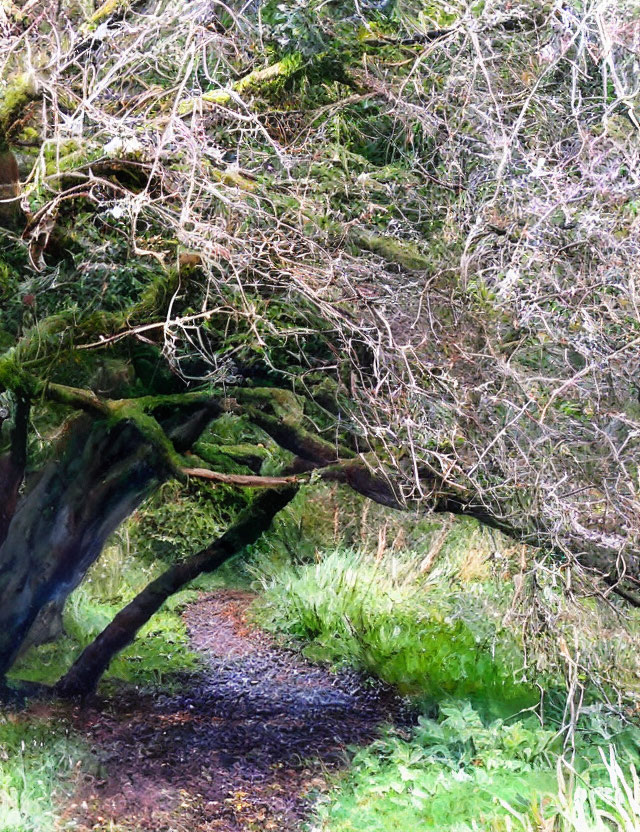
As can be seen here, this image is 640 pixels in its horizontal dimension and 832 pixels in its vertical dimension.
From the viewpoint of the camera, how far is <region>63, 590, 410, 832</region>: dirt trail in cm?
485

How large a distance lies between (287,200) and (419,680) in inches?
173

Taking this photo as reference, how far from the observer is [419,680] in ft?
22.0

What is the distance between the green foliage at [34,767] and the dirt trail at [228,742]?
14 cm

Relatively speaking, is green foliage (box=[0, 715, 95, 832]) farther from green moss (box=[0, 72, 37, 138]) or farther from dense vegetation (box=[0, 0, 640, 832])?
green moss (box=[0, 72, 37, 138])

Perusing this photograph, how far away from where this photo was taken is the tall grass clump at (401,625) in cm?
645

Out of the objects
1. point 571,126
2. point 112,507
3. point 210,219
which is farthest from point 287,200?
point 112,507

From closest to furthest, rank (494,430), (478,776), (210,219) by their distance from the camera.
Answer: (210,219) → (494,430) → (478,776)

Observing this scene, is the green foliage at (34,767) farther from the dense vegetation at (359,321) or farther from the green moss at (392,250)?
the green moss at (392,250)

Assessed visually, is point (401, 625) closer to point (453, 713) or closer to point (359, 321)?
point (453, 713)

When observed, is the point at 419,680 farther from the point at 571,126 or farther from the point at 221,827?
the point at 571,126

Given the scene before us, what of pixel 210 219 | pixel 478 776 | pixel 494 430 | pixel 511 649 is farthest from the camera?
pixel 511 649

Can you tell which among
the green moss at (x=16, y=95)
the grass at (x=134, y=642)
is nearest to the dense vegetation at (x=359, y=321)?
the green moss at (x=16, y=95)

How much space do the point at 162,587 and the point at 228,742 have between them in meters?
1.31

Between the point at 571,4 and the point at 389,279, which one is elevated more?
the point at 571,4
